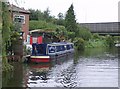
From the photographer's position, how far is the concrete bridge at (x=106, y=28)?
92.9m

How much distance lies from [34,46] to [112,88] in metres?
15.1

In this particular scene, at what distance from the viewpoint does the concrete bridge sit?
305ft

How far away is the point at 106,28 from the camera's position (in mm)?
94125

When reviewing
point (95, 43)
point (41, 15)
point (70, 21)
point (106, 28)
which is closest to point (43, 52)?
point (70, 21)

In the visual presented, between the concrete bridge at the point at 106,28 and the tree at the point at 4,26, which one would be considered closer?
the tree at the point at 4,26

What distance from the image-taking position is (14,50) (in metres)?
29.8

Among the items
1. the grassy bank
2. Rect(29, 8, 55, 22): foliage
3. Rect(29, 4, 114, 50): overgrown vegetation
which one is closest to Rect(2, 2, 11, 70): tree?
Rect(29, 4, 114, 50): overgrown vegetation

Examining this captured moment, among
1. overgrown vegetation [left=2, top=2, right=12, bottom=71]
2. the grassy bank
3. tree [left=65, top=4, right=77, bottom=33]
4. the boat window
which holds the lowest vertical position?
the grassy bank

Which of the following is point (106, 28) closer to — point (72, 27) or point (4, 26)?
point (72, 27)

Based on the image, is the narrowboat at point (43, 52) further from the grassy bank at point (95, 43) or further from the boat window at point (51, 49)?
the grassy bank at point (95, 43)

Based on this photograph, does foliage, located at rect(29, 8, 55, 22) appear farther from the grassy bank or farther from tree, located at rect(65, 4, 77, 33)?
the grassy bank

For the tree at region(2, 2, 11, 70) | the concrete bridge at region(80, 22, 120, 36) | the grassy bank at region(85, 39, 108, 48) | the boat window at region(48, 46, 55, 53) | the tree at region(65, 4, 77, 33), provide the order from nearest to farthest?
the tree at region(2, 2, 11, 70), the boat window at region(48, 46, 55, 53), the grassy bank at region(85, 39, 108, 48), the tree at region(65, 4, 77, 33), the concrete bridge at region(80, 22, 120, 36)

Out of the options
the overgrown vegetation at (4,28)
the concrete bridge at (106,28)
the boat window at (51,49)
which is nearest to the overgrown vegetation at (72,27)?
the concrete bridge at (106,28)

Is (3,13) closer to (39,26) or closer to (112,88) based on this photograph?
(112,88)
